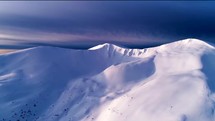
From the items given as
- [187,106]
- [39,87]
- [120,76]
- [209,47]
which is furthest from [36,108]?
[209,47]

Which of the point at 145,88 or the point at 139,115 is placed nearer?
the point at 139,115

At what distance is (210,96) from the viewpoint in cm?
3347

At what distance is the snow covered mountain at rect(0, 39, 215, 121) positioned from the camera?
33250mm

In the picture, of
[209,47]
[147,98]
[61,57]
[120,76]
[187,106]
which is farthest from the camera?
[61,57]

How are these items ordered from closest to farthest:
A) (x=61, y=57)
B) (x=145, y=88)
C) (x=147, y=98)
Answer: (x=147, y=98) < (x=145, y=88) < (x=61, y=57)

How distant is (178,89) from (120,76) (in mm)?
10277

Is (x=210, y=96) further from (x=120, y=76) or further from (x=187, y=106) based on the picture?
(x=120, y=76)

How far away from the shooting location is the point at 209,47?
4988cm

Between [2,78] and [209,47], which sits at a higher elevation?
[209,47]

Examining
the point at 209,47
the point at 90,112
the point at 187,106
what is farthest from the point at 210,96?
the point at 209,47

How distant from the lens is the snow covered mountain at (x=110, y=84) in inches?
1309

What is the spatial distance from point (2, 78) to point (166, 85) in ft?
83.7

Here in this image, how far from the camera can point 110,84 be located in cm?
4294

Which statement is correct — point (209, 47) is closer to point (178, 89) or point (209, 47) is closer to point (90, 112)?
point (178, 89)
